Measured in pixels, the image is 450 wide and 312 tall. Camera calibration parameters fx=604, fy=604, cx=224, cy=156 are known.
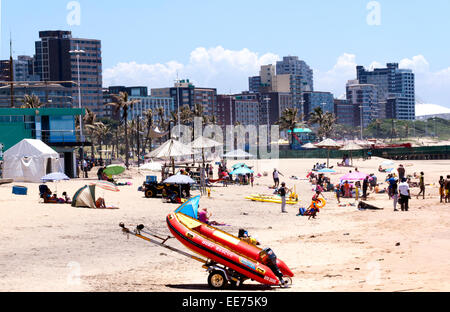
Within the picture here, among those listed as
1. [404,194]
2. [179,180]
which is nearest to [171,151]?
[179,180]

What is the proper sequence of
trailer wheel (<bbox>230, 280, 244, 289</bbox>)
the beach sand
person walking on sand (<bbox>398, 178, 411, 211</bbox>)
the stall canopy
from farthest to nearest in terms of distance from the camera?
person walking on sand (<bbox>398, 178, 411, 211</bbox>) → the stall canopy → the beach sand → trailer wheel (<bbox>230, 280, 244, 289</bbox>)

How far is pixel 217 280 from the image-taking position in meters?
12.5

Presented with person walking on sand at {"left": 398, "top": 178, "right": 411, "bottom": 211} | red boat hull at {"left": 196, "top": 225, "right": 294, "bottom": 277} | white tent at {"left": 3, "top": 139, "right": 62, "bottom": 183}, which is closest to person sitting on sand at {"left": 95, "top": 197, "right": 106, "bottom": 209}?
person walking on sand at {"left": 398, "top": 178, "right": 411, "bottom": 211}

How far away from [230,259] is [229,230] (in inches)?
368

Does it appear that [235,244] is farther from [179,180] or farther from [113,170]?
[113,170]

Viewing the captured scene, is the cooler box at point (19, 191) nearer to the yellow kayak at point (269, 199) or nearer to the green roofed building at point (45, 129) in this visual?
the yellow kayak at point (269, 199)

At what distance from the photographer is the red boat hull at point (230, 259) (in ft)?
40.9

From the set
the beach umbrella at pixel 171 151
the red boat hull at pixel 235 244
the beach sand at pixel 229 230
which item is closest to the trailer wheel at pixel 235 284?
the beach sand at pixel 229 230

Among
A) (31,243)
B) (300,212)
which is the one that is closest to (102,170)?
(300,212)

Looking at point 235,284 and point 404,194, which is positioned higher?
point 404,194

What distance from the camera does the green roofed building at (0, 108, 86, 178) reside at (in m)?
47.2

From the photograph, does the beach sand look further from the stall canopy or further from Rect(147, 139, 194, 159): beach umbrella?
Rect(147, 139, 194, 159): beach umbrella

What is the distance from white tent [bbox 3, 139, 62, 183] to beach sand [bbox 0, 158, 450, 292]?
9.30 m
